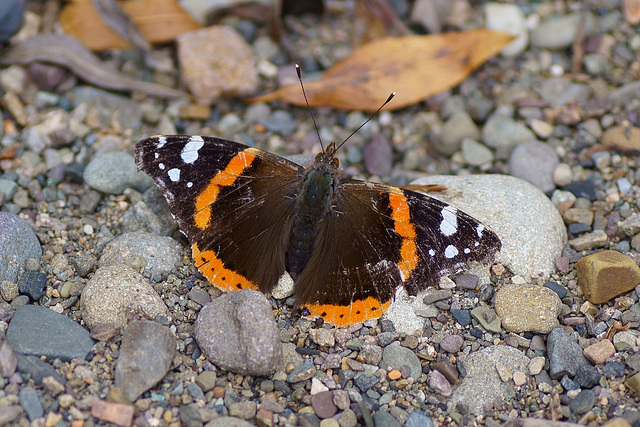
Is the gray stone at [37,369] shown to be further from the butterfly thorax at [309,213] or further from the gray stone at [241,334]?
the butterfly thorax at [309,213]

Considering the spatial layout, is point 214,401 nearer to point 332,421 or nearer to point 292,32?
point 332,421

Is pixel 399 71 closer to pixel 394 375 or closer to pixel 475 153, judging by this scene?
pixel 475 153

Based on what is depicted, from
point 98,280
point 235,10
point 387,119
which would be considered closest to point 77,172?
Answer: point 98,280

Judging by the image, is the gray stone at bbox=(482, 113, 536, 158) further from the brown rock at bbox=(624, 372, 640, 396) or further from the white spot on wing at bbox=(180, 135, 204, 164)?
the white spot on wing at bbox=(180, 135, 204, 164)

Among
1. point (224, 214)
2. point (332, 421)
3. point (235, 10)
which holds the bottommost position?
point (332, 421)

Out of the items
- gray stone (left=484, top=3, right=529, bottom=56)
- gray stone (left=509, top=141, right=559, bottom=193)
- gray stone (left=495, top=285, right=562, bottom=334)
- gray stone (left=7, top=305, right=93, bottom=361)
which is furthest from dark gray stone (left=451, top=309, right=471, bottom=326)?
gray stone (left=484, top=3, right=529, bottom=56)

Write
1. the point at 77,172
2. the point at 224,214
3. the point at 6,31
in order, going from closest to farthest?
1. the point at 224,214
2. the point at 77,172
3. the point at 6,31
